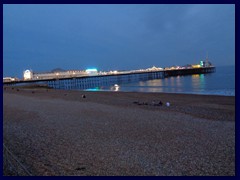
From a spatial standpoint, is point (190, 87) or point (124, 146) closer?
point (124, 146)

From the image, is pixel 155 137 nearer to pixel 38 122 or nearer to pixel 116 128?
pixel 116 128

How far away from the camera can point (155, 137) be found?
6086mm

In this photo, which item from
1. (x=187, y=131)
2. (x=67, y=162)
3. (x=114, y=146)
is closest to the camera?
(x=67, y=162)

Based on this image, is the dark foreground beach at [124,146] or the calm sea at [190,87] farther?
the calm sea at [190,87]

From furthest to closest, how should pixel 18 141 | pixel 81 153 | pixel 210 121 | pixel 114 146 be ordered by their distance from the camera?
1. pixel 210 121
2. pixel 18 141
3. pixel 114 146
4. pixel 81 153

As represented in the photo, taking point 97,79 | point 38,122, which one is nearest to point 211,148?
point 38,122

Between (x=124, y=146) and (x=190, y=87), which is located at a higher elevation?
(x=190, y=87)

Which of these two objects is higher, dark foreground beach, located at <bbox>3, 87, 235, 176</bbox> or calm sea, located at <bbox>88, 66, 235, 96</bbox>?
calm sea, located at <bbox>88, 66, 235, 96</bbox>

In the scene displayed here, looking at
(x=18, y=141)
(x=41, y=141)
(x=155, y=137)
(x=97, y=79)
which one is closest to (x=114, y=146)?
(x=155, y=137)

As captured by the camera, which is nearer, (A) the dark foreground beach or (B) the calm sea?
(A) the dark foreground beach

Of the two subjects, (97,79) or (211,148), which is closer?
(211,148)

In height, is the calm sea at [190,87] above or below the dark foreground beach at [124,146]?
above
